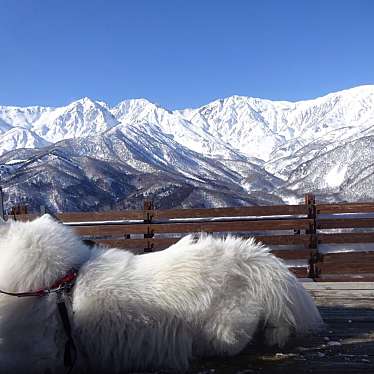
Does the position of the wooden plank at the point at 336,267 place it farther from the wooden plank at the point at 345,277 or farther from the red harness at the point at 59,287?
the red harness at the point at 59,287

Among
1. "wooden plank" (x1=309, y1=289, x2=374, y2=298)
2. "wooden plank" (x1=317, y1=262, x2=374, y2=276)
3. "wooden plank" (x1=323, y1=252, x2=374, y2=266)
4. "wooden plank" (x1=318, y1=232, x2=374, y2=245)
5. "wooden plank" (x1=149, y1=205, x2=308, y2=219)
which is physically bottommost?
"wooden plank" (x1=317, y1=262, x2=374, y2=276)

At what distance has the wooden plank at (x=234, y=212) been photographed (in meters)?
8.24

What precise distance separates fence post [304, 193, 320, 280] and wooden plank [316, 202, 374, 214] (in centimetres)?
11

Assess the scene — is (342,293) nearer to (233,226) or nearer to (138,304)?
(138,304)

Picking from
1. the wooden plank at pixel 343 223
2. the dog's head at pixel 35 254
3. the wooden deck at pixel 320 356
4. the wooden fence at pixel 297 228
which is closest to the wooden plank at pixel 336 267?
the wooden fence at pixel 297 228

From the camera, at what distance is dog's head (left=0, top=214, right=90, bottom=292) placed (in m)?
2.79

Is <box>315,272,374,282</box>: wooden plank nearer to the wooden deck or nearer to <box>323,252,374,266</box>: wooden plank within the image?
<box>323,252,374,266</box>: wooden plank

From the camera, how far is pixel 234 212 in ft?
27.7

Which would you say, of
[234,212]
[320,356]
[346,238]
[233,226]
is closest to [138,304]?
[320,356]

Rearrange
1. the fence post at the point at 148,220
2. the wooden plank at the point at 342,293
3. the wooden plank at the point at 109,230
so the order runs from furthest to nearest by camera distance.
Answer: the wooden plank at the point at 109,230 < the fence post at the point at 148,220 < the wooden plank at the point at 342,293

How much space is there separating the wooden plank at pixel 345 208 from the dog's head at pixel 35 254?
19.2 ft

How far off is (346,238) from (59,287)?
6.33 metres

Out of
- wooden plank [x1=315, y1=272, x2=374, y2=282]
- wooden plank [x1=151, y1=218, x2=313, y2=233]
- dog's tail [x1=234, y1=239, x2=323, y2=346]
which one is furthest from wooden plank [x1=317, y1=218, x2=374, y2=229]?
dog's tail [x1=234, y1=239, x2=323, y2=346]

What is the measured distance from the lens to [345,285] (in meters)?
5.89
